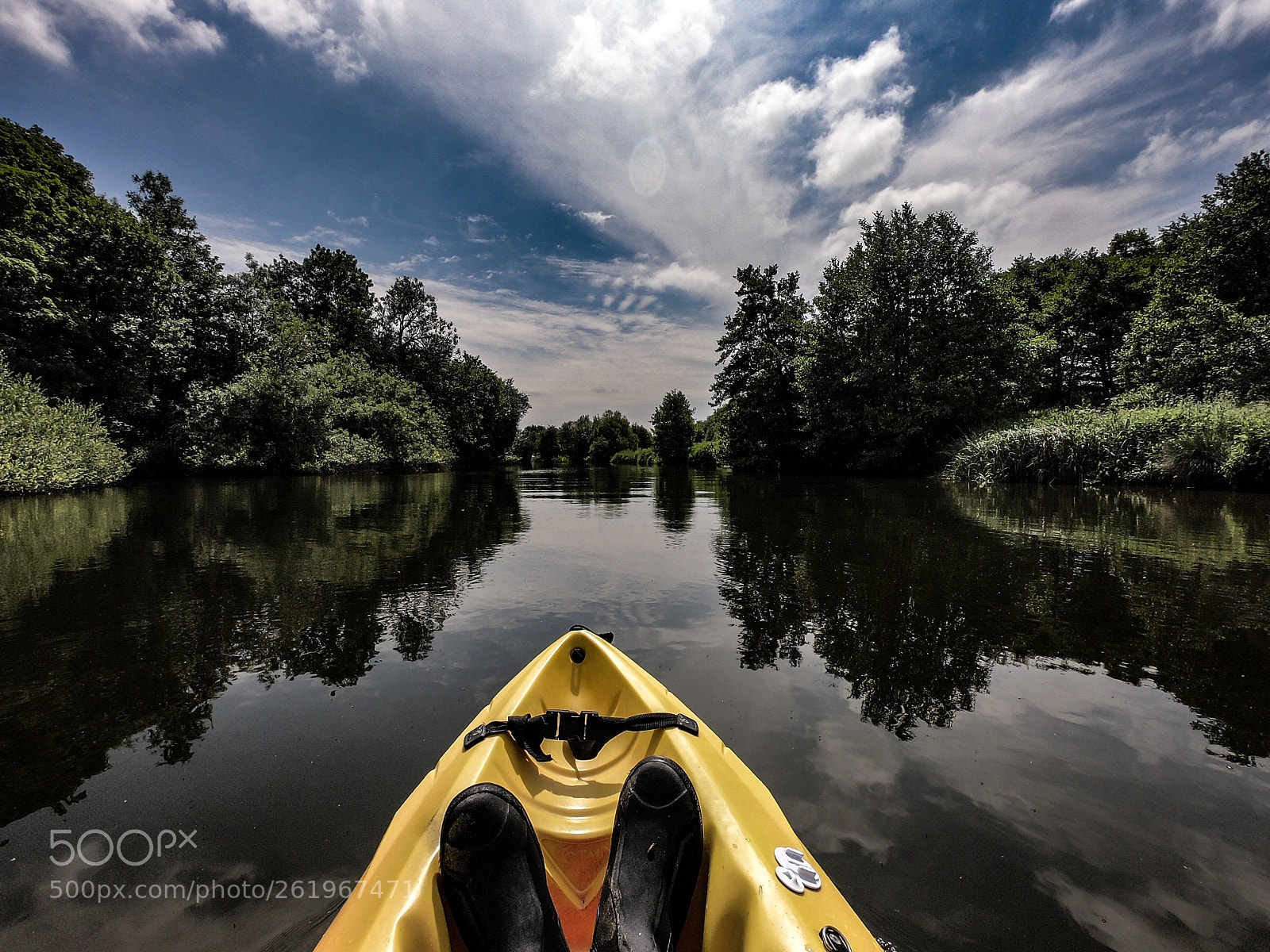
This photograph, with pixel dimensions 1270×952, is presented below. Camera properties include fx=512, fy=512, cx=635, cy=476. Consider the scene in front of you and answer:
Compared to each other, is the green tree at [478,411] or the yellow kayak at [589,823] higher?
the green tree at [478,411]

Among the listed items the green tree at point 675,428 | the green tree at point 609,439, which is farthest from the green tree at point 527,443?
the green tree at point 675,428

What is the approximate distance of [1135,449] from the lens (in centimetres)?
1709

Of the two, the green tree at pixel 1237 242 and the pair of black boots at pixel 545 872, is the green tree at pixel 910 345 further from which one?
the pair of black boots at pixel 545 872

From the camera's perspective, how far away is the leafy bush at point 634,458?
6981cm

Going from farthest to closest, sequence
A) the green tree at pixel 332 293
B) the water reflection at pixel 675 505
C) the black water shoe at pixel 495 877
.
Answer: the green tree at pixel 332 293 < the water reflection at pixel 675 505 < the black water shoe at pixel 495 877

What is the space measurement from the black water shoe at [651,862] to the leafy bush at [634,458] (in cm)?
→ 6427

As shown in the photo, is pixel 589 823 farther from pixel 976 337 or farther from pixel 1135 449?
pixel 976 337

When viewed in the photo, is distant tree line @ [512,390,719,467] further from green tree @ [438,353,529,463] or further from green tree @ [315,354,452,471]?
green tree @ [315,354,452,471]

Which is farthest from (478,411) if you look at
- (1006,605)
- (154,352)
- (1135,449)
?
(1006,605)

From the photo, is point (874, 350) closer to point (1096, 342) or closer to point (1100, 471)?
point (1100, 471)

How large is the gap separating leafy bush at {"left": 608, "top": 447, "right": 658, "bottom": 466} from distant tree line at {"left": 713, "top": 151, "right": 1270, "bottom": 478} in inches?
1377

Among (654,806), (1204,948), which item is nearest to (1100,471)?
(1204,948)

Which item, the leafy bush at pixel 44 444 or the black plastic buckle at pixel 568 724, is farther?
the leafy bush at pixel 44 444

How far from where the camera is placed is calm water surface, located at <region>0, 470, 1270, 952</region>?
1.98 meters
